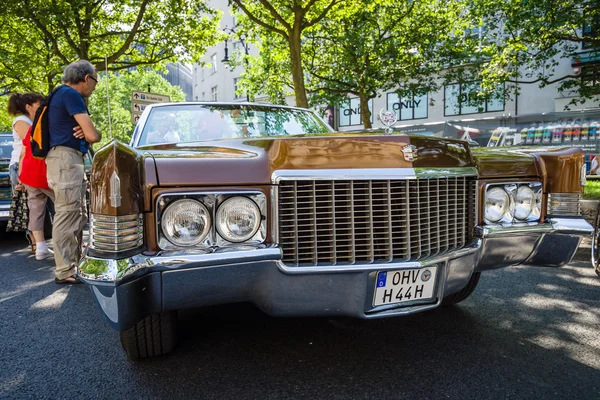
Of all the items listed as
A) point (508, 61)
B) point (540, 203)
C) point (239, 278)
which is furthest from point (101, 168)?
point (508, 61)

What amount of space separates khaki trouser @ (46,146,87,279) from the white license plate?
285cm

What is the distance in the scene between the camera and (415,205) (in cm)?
228

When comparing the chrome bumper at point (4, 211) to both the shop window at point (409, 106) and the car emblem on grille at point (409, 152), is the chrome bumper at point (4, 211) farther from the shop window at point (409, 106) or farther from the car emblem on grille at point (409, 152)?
the shop window at point (409, 106)

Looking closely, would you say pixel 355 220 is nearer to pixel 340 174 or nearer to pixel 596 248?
pixel 340 174

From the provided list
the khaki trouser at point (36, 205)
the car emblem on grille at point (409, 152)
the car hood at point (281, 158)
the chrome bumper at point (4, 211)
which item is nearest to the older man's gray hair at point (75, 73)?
the khaki trouser at point (36, 205)

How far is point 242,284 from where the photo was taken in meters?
2.09

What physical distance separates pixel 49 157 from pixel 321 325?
264 centimetres

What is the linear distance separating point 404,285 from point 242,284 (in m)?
0.79

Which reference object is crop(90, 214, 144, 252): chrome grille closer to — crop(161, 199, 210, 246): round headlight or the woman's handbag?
crop(161, 199, 210, 246): round headlight

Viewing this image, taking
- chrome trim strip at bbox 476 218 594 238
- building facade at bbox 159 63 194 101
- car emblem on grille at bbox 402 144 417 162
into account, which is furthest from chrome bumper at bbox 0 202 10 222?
building facade at bbox 159 63 194 101

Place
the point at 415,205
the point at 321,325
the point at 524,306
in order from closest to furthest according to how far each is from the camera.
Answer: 1. the point at 415,205
2. the point at 321,325
3. the point at 524,306

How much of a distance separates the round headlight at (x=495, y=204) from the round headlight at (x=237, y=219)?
1.37 meters

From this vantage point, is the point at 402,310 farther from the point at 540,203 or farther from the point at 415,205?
the point at 540,203

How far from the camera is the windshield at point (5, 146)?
7790mm
